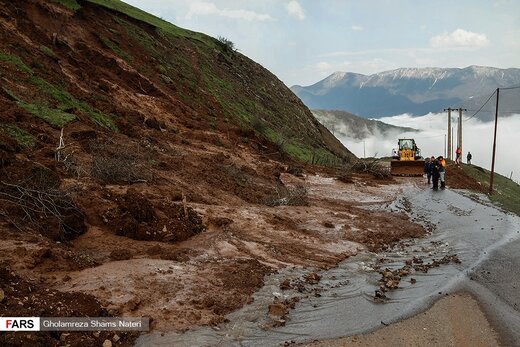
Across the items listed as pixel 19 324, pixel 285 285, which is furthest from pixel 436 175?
pixel 19 324

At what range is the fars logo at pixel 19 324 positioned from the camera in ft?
15.2

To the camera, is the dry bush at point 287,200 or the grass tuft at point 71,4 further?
the grass tuft at point 71,4

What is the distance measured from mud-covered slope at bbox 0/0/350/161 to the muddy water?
362 inches

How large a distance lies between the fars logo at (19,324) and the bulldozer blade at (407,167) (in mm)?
27168

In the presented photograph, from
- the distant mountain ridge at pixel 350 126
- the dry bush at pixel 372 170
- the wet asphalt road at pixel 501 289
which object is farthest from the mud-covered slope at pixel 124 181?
the distant mountain ridge at pixel 350 126

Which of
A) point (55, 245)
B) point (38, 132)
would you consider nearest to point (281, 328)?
point (55, 245)

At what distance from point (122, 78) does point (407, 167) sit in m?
19.1

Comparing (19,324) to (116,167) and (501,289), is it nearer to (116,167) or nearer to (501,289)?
(116,167)

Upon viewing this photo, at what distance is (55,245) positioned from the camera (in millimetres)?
7137

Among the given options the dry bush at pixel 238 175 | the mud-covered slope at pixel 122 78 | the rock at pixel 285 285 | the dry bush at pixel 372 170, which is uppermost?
the mud-covered slope at pixel 122 78

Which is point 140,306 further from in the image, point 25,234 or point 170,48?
point 170,48

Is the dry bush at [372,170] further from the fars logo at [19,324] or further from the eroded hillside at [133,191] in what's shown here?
the fars logo at [19,324]

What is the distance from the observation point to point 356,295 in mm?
7402

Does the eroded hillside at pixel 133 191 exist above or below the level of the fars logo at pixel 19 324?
above
